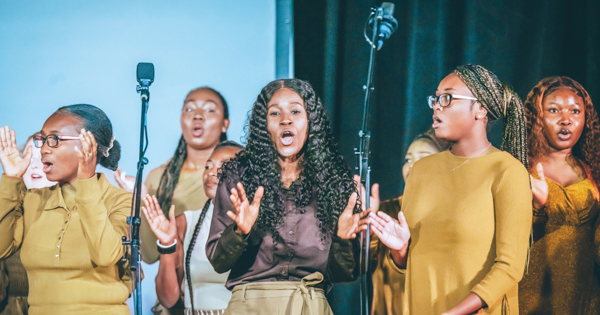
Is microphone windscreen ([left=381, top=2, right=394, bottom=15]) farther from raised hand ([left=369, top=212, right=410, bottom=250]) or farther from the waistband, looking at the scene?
the waistband

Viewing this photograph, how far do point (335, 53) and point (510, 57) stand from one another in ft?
3.67

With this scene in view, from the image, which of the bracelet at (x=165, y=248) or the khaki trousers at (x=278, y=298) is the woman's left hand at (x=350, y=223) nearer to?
the khaki trousers at (x=278, y=298)

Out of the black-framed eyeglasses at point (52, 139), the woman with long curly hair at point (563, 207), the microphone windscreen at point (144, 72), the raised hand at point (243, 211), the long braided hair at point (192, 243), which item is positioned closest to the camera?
the raised hand at point (243, 211)

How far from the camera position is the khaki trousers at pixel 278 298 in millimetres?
2520

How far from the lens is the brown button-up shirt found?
2566mm

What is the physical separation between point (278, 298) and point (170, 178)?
1.30 m

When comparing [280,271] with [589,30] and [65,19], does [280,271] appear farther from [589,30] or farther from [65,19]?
[589,30]

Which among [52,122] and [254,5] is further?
[254,5]

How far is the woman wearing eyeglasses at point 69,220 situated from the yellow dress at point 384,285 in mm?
1433

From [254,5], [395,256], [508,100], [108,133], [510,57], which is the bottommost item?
[395,256]

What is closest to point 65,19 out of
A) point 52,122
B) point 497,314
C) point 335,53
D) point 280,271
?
point 52,122

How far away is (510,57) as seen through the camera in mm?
3479

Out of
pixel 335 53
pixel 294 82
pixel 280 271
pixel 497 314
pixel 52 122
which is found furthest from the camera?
pixel 335 53

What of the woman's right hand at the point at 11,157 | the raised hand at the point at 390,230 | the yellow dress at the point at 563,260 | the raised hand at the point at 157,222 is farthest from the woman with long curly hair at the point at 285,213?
the woman's right hand at the point at 11,157
